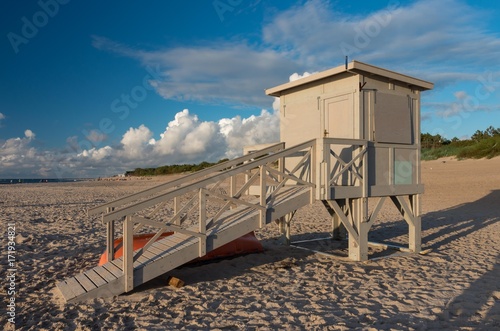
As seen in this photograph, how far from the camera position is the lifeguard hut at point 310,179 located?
249 inches

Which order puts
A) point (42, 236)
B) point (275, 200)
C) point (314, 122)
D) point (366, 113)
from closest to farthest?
1. point (275, 200)
2. point (366, 113)
3. point (314, 122)
4. point (42, 236)

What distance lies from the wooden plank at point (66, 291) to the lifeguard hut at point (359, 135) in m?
4.55

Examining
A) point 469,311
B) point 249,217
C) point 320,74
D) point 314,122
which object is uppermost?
point 320,74

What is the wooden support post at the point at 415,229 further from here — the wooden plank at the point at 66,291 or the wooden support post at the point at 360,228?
the wooden plank at the point at 66,291

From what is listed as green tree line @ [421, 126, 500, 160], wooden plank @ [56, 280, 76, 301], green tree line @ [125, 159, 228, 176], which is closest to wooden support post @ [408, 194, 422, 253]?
wooden plank @ [56, 280, 76, 301]

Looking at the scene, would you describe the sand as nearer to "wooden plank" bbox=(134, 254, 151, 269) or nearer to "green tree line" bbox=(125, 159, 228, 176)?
"wooden plank" bbox=(134, 254, 151, 269)

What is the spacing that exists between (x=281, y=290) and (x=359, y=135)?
11.8ft

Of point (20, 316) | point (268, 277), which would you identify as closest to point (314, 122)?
point (268, 277)

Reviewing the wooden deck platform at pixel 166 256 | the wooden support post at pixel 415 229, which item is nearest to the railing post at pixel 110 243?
the wooden deck platform at pixel 166 256

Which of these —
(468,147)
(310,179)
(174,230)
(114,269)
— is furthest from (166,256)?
(468,147)

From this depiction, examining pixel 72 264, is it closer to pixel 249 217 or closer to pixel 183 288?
pixel 183 288

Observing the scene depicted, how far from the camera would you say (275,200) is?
25.8 ft

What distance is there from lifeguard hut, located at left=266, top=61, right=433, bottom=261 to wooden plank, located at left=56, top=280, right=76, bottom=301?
455 cm

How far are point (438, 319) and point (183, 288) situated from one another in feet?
12.4
